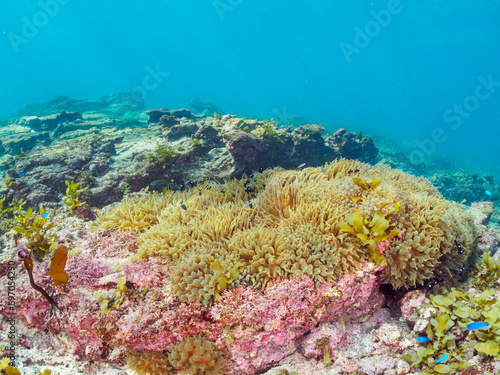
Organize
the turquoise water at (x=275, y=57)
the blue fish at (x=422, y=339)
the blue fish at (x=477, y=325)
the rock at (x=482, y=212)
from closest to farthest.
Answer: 1. the blue fish at (x=477, y=325)
2. the blue fish at (x=422, y=339)
3. the rock at (x=482, y=212)
4. the turquoise water at (x=275, y=57)

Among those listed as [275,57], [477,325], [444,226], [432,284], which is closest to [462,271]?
[432,284]

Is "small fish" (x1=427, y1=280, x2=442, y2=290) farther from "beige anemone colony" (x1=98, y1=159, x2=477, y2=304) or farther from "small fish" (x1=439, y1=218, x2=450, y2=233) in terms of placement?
"small fish" (x1=439, y1=218, x2=450, y2=233)

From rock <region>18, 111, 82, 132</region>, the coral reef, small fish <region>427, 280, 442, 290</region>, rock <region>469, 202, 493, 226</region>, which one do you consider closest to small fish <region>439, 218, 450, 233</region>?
the coral reef

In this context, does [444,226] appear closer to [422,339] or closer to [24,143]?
[422,339]

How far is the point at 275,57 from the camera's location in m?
118

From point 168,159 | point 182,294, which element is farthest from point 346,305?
point 168,159

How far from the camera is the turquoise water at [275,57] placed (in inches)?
2904

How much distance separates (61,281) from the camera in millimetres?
3465

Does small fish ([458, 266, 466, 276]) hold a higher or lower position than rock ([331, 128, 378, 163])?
lower

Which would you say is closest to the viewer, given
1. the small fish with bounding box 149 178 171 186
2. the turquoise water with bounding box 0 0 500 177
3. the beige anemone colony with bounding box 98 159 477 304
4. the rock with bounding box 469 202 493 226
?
the beige anemone colony with bounding box 98 159 477 304

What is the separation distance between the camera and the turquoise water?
242 feet

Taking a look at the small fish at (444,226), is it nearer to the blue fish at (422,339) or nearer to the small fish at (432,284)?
the small fish at (432,284)

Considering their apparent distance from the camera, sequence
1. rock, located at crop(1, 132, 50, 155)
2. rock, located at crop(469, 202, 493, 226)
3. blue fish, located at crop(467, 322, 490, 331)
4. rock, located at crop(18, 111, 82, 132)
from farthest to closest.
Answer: rock, located at crop(18, 111, 82, 132), rock, located at crop(1, 132, 50, 155), rock, located at crop(469, 202, 493, 226), blue fish, located at crop(467, 322, 490, 331)

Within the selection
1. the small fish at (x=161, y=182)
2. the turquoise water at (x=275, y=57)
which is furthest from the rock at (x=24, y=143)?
the turquoise water at (x=275, y=57)
